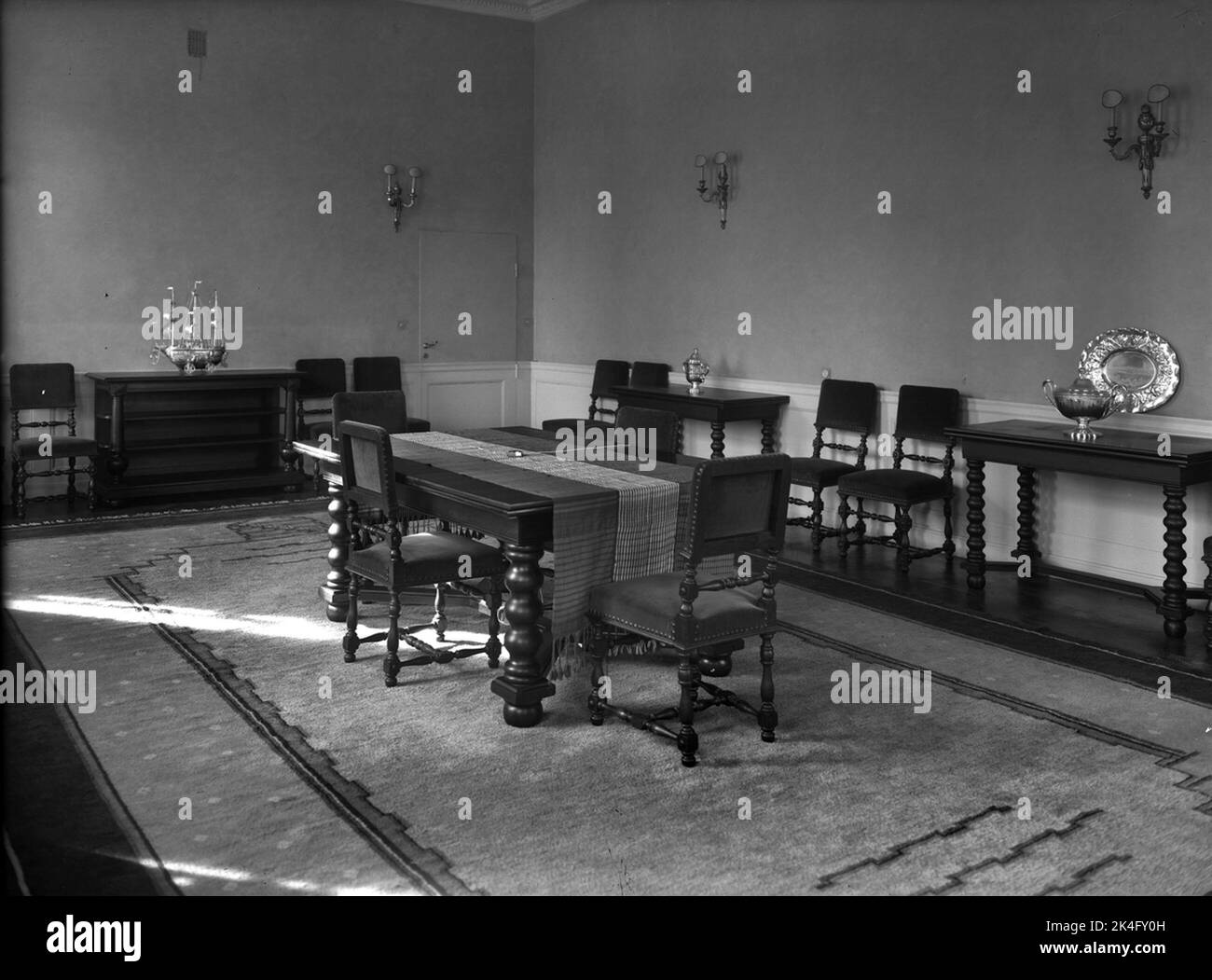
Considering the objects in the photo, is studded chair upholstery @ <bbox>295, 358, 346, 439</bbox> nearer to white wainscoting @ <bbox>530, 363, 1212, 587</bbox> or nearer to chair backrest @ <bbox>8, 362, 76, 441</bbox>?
chair backrest @ <bbox>8, 362, 76, 441</bbox>

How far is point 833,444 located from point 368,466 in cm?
394

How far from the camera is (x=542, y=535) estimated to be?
4.20 meters

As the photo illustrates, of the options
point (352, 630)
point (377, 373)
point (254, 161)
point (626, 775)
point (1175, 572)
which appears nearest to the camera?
point (626, 775)

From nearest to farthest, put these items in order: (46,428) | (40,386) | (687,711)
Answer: (687,711), (40,386), (46,428)

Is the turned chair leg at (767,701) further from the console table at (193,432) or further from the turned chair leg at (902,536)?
the console table at (193,432)

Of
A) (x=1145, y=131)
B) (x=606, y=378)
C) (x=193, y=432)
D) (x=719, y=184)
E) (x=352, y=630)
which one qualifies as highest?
(x=719, y=184)

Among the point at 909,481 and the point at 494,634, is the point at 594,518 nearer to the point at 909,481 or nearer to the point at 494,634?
the point at 494,634

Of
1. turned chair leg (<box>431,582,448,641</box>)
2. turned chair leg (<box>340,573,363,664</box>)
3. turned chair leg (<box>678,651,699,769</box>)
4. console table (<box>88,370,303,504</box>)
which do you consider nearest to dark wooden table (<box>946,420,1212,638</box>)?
turned chair leg (<box>678,651,699,769</box>)

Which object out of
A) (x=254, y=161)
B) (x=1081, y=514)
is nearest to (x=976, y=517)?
(x=1081, y=514)

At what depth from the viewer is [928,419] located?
7055 millimetres

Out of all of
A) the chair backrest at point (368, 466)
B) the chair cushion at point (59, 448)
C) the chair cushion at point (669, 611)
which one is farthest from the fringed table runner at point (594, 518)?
the chair cushion at point (59, 448)

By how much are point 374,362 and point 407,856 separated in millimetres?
7377
